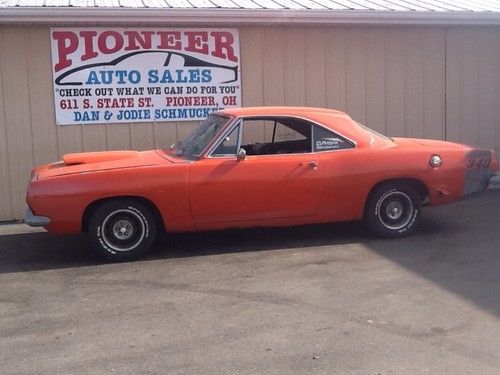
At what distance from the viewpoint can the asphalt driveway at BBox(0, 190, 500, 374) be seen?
184 inches

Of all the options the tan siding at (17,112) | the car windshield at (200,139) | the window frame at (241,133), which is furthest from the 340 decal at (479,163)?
the tan siding at (17,112)

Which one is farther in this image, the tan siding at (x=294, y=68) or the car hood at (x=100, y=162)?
the tan siding at (x=294, y=68)

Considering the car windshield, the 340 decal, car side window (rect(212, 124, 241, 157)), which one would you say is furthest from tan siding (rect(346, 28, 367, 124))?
car side window (rect(212, 124, 241, 157))

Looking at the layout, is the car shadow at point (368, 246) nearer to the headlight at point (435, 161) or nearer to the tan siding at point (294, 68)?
the headlight at point (435, 161)

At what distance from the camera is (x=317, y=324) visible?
5277 millimetres

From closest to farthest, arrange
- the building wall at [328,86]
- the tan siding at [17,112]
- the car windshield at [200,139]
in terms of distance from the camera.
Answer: the car windshield at [200,139] < the tan siding at [17,112] < the building wall at [328,86]

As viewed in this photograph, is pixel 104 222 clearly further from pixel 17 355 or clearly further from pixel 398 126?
pixel 398 126

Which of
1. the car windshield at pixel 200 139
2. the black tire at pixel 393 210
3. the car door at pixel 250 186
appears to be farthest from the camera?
the black tire at pixel 393 210

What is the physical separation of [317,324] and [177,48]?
5717 mm

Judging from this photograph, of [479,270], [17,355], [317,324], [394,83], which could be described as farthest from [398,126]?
[17,355]

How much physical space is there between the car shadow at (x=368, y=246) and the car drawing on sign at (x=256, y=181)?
33cm

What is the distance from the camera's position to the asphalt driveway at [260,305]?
15.3ft

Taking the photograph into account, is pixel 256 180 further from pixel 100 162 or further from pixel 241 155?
Result: pixel 100 162

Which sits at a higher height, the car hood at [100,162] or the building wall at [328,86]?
the building wall at [328,86]
